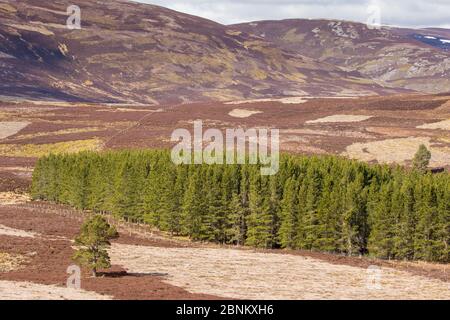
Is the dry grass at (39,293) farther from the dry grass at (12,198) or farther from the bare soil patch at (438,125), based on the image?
the bare soil patch at (438,125)

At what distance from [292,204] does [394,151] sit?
65.3 meters

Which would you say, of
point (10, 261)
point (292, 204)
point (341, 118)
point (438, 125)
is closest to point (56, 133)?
point (341, 118)

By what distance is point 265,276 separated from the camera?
6706cm

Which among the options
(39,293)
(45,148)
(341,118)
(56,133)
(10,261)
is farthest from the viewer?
(341,118)

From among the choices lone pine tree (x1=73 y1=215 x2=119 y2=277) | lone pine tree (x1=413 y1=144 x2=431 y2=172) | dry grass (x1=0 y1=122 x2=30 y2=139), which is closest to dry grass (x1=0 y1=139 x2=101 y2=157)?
dry grass (x1=0 y1=122 x2=30 y2=139)

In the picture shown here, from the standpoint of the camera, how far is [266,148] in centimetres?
15488

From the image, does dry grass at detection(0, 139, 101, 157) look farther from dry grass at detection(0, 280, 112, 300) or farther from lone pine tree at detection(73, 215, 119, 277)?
dry grass at detection(0, 280, 112, 300)

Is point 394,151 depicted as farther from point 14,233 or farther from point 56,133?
point 14,233

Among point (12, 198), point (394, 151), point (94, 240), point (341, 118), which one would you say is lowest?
point (12, 198)

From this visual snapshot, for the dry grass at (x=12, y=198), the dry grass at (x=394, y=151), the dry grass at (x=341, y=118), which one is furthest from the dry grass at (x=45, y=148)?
the dry grass at (x=341, y=118)

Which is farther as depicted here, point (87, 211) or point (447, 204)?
point (87, 211)
